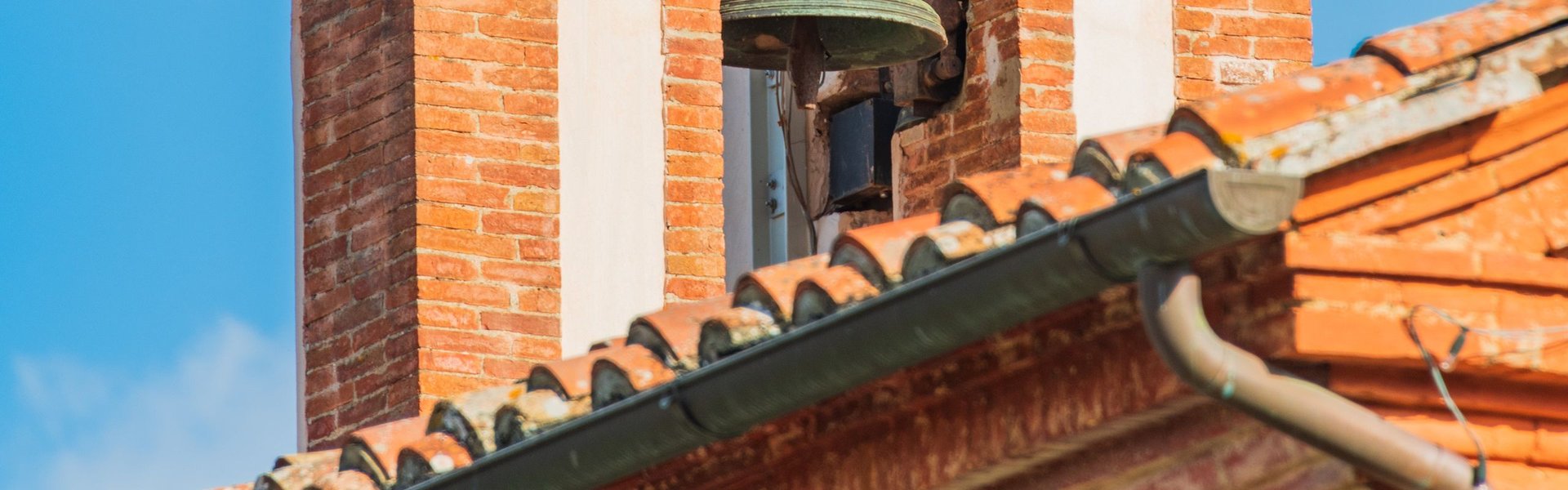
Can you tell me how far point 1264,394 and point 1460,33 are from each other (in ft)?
2.35

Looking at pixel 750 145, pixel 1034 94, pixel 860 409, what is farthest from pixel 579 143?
pixel 750 145

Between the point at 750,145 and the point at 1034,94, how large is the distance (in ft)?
10.5

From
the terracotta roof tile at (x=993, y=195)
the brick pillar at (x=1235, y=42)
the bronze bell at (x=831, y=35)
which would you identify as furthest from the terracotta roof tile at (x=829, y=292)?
the brick pillar at (x=1235, y=42)

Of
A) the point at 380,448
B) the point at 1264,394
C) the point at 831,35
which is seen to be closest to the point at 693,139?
the point at 831,35

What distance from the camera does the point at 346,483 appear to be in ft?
20.7

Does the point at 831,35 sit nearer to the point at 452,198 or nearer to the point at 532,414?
the point at 452,198

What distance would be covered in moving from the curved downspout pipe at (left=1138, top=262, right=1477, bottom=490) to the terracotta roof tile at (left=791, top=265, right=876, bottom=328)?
0.67 metres

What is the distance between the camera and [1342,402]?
466cm

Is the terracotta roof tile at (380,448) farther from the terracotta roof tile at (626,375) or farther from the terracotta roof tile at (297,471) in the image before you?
the terracotta roof tile at (626,375)

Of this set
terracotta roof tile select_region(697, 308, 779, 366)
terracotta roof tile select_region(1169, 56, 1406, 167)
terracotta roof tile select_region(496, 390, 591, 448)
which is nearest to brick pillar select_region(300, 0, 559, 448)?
terracotta roof tile select_region(496, 390, 591, 448)

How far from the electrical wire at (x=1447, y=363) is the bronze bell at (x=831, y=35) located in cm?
278

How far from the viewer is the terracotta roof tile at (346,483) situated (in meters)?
6.30

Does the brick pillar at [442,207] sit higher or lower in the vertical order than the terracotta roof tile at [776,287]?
higher

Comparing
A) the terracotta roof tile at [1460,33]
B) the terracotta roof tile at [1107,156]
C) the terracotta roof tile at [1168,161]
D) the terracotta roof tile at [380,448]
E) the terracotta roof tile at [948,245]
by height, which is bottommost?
the terracotta roof tile at [380,448]
